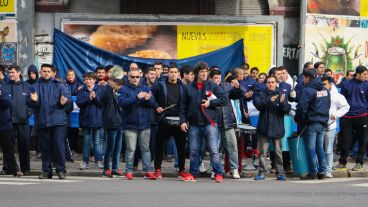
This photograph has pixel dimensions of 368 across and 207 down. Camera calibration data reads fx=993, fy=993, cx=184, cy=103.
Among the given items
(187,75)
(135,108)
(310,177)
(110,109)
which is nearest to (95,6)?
(110,109)

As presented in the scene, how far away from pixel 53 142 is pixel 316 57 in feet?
32.1

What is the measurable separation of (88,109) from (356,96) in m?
5.33

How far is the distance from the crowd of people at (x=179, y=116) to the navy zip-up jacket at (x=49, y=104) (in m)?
0.02

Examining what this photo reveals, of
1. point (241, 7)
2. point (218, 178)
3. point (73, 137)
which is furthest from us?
point (241, 7)

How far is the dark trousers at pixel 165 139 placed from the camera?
17.7 meters

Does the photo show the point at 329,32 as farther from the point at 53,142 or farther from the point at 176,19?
the point at 53,142

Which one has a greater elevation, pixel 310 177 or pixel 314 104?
pixel 314 104

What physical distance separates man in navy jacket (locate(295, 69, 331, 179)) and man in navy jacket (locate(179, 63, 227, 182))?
1649mm

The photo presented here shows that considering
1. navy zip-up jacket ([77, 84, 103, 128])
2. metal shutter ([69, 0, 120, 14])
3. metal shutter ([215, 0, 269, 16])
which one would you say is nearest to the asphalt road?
navy zip-up jacket ([77, 84, 103, 128])

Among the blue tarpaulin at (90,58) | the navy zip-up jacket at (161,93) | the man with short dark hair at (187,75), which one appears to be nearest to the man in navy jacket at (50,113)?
the navy zip-up jacket at (161,93)

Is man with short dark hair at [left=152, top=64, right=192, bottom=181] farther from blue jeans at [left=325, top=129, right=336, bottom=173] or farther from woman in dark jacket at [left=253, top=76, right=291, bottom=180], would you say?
blue jeans at [left=325, top=129, right=336, bottom=173]

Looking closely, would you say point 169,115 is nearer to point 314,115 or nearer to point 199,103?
point 199,103

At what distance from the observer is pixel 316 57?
25.2 metres

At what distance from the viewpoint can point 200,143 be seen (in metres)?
17.4
